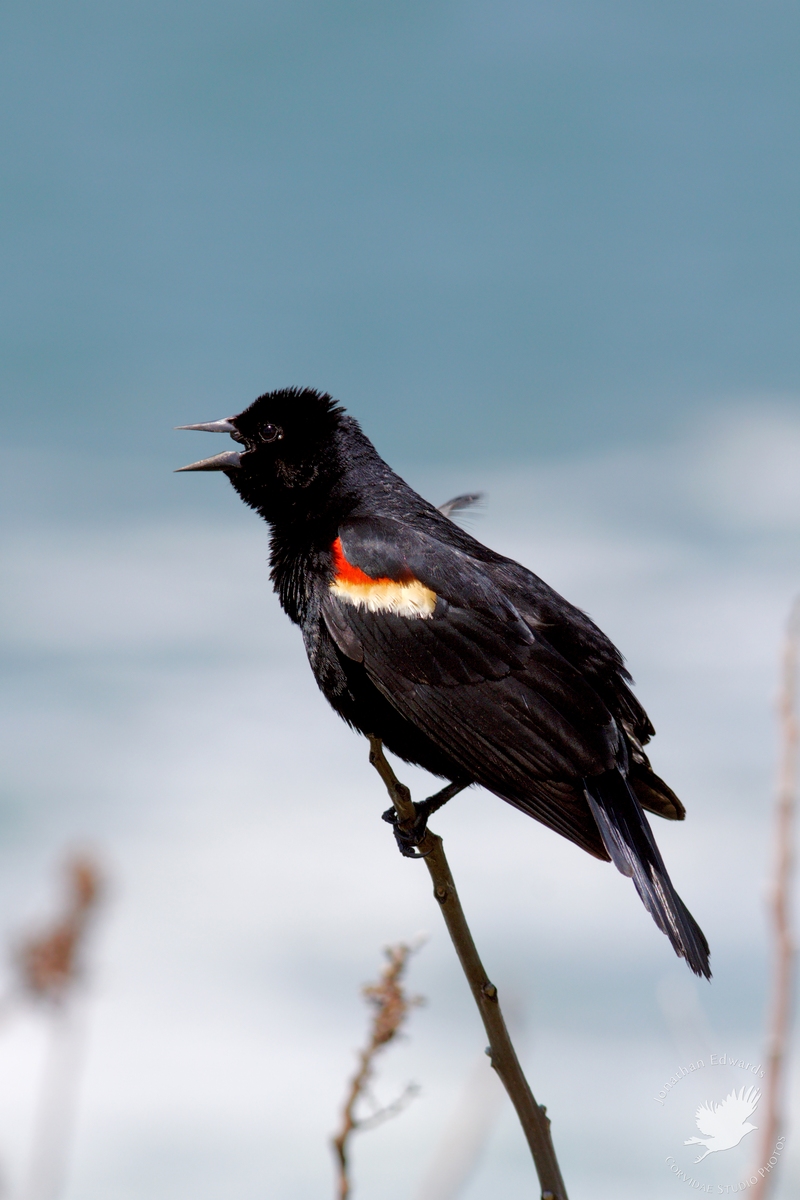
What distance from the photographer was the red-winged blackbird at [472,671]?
3713mm

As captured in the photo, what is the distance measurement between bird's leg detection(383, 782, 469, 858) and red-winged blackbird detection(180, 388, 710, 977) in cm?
1

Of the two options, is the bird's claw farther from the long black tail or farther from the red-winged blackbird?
the long black tail

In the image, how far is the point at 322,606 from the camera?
4.33 metres

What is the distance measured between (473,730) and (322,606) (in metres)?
0.82

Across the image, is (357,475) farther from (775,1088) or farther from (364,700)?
(775,1088)

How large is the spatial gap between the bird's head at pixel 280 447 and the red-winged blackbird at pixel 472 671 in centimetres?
19

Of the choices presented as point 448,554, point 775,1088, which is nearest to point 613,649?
point 448,554

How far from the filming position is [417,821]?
3334mm

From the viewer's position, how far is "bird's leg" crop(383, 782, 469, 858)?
129 inches

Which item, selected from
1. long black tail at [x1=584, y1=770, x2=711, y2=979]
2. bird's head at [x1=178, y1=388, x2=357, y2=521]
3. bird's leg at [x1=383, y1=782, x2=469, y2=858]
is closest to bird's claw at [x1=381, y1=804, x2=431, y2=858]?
bird's leg at [x1=383, y1=782, x2=469, y2=858]

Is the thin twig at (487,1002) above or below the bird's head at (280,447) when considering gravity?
below

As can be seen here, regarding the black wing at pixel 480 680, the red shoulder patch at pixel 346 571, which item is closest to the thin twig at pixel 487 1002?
the black wing at pixel 480 680

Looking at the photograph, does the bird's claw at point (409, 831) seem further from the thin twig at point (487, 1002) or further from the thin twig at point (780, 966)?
the thin twig at point (780, 966)

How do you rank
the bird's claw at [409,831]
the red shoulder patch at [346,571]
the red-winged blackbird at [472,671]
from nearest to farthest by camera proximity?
the bird's claw at [409,831]
the red-winged blackbird at [472,671]
the red shoulder patch at [346,571]
